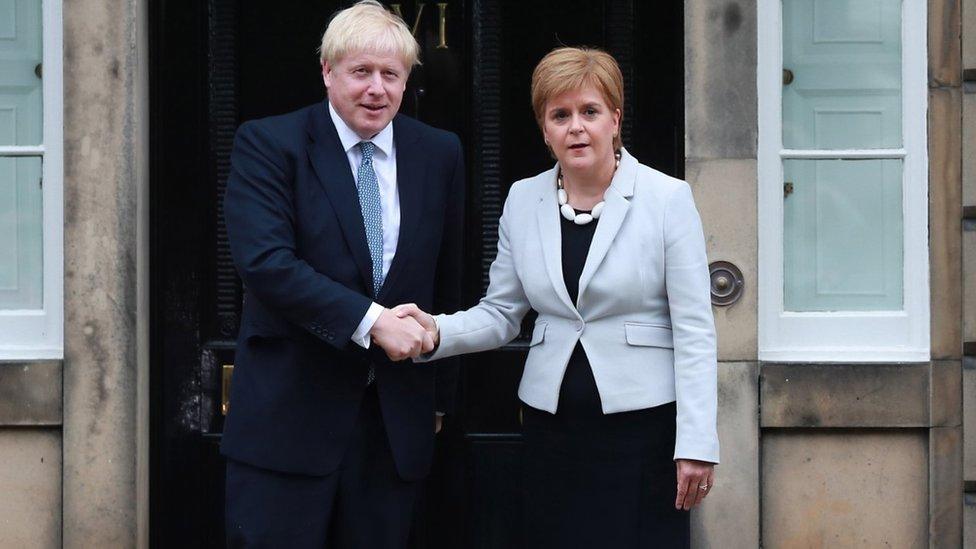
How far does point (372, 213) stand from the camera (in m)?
3.79

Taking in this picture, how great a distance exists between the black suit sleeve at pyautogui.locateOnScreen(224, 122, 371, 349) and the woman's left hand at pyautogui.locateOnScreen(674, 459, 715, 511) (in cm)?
95

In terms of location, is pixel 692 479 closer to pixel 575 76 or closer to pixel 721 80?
pixel 575 76

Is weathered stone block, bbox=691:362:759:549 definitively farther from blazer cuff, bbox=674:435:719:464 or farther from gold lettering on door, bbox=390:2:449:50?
gold lettering on door, bbox=390:2:449:50

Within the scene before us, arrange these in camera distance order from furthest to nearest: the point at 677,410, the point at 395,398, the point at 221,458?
the point at 221,458
the point at 395,398
the point at 677,410

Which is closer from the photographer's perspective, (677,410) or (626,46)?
Answer: (677,410)

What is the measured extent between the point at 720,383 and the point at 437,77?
1.60m

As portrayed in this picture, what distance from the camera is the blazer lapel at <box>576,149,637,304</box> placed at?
11.9ft

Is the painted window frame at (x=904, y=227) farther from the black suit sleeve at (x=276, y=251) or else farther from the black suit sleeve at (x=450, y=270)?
the black suit sleeve at (x=276, y=251)

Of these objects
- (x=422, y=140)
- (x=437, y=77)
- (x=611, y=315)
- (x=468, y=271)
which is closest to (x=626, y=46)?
(x=437, y=77)

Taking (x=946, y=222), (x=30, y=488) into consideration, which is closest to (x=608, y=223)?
(x=946, y=222)

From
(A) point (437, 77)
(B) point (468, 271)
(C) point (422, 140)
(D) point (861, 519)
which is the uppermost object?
(A) point (437, 77)

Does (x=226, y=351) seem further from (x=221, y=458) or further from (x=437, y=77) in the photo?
(x=437, y=77)

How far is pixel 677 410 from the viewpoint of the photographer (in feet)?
11.9

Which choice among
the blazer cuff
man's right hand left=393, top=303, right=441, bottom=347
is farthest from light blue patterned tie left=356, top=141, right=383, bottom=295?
the blazer cuff
